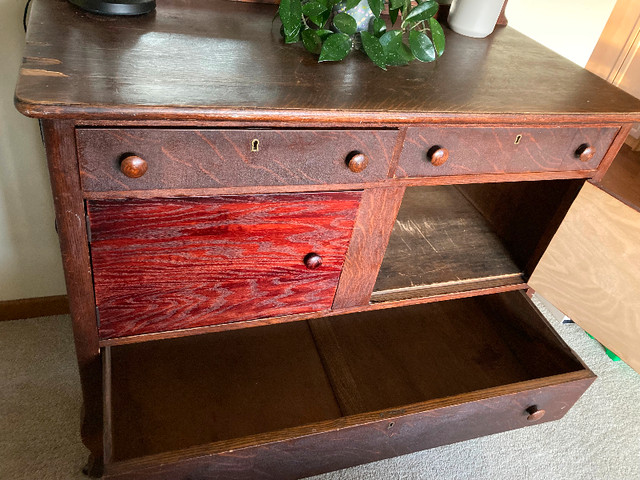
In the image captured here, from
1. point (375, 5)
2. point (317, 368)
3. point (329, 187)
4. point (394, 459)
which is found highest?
point (375, 5)

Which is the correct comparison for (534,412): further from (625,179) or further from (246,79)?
(246,79)

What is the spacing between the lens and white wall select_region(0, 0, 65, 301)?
40.6 inches

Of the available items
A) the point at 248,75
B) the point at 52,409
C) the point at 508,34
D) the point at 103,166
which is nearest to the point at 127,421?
the point at 52,409

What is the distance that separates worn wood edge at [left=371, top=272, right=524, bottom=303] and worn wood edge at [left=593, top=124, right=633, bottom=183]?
288 millimetres

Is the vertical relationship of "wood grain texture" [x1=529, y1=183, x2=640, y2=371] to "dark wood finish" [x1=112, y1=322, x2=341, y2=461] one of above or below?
above

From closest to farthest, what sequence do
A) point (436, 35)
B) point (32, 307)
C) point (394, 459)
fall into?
point (436, 35) < point (394, 459) < point (32, 307)

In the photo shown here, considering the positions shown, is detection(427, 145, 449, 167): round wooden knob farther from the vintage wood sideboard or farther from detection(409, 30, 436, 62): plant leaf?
detection(409, 30, 436, 62): plant leaf

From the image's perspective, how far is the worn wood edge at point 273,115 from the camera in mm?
626

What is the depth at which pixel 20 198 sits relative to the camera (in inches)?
47.7

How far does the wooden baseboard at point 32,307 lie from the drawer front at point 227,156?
0.82 meters

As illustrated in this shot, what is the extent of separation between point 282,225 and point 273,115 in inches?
8.7

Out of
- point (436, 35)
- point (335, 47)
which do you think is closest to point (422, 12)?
point (436, 35)

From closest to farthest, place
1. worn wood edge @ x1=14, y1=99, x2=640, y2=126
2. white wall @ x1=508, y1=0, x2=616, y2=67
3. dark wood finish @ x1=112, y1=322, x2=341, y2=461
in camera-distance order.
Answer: worn wood edge @ x1=14, y1=99, x2=640, y2=126 → dark wood finish @ x1=112, y1=322, x2=341, y2=461 → white wall @ x1=508, y1=0, x2=616, y2=67

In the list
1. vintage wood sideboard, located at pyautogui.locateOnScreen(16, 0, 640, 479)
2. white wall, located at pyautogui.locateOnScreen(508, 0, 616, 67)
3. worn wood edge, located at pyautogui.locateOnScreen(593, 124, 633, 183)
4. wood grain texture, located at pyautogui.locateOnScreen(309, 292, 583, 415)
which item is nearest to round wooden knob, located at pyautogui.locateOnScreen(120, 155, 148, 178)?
vintage wood sideboard, located at pyautogui.locateOnScreen(16, 0, 640, 479)
